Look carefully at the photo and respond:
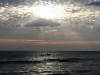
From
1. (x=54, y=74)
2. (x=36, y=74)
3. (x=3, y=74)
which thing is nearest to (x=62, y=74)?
(x=54, y=74)

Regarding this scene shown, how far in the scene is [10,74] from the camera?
189 ft

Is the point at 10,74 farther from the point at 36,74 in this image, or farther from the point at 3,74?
the point at 36,74

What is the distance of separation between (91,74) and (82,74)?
2373 mm

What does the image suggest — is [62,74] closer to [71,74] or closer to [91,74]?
[71,74]

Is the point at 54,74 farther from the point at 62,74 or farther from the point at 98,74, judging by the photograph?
the point at 98,74

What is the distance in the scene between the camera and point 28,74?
57.8 meters

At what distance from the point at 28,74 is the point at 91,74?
16.3m

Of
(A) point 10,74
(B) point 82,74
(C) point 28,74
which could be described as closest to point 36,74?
(C) point 28,74

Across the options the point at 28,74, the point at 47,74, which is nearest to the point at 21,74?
the point at 28,74

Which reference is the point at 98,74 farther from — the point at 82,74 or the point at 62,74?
the point at 62,74

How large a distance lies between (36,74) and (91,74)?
46.9 feet

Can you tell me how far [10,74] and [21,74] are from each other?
9.17ft

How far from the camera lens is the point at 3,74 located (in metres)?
57.3

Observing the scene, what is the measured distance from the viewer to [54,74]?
59.0m
